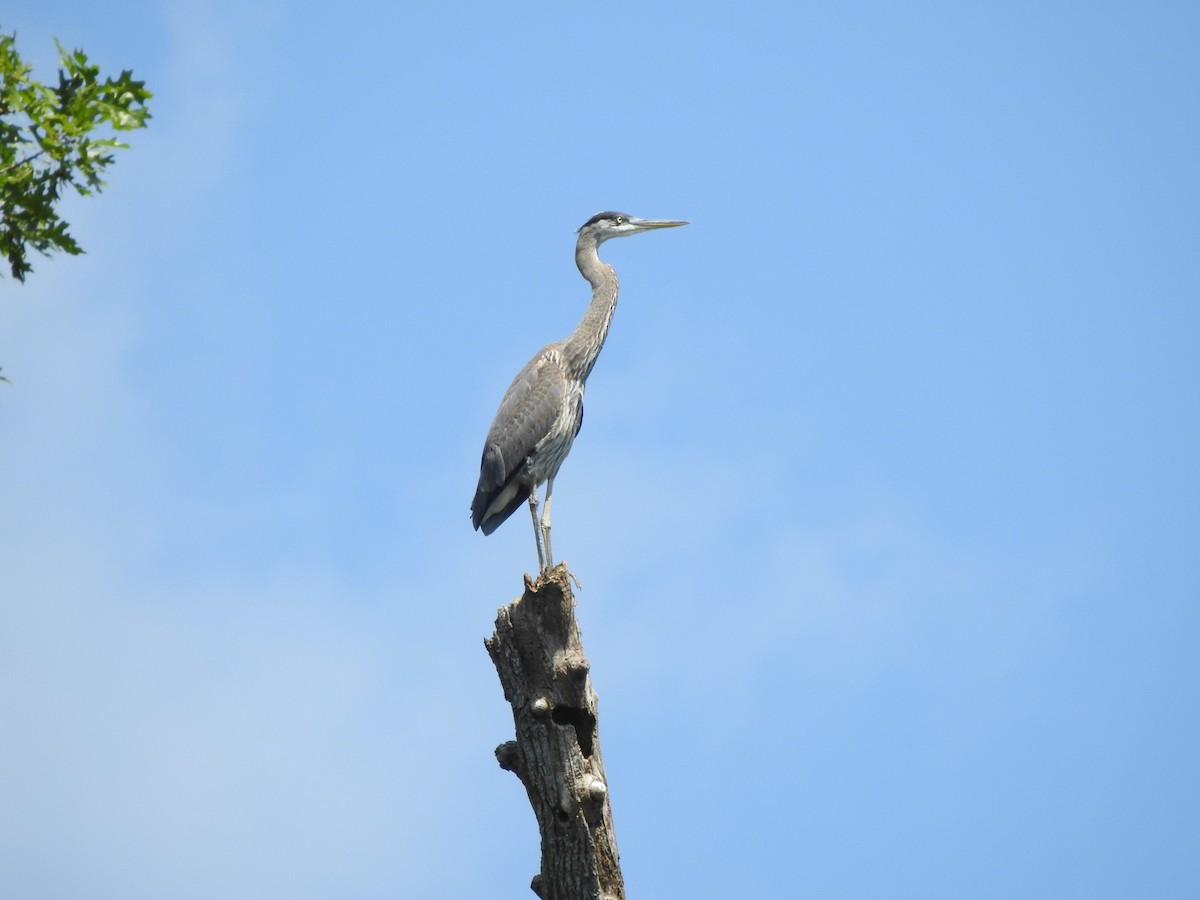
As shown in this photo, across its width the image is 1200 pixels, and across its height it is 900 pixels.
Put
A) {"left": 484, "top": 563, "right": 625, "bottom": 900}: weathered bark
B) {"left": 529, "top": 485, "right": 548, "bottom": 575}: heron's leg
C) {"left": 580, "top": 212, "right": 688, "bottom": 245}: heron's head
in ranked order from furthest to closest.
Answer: {"left": 580, "top": 212, "right": 688, "bottom": 245}: heron's head
{"left": 529, "top": 485, "right": 548, "bottom": 575}: heron's leg
{"left": 484, "top": 563, "right": 625, "bottom": 900}: weathered bark

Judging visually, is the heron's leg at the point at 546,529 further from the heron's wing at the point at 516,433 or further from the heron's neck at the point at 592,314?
the heron's neck at the point at 592,314

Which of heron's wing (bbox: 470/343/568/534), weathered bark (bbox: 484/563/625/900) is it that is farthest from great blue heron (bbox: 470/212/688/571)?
weathered bark (bbox: 484/563/625/900)

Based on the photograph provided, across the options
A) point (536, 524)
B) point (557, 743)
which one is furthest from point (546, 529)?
point (557, 743)

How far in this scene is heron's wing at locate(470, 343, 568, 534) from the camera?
9.88 metres

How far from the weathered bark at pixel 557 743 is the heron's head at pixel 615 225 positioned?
4950 mm

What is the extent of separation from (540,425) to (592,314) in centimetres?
128

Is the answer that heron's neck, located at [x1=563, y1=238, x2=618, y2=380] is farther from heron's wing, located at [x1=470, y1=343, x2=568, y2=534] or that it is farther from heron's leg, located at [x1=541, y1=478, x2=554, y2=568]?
heron's leg, located at [x1=541, y1=478, x2=554, y2=568]

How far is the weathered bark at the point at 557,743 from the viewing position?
6691 millimetres

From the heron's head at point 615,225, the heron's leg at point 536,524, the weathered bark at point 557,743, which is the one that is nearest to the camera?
the weathered bark at point 557,743

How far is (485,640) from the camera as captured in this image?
23.2ft

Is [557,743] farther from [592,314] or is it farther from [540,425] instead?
[592,314]

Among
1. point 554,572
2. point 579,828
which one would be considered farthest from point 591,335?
point 579,828

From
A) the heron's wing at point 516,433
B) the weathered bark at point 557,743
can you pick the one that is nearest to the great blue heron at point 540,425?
the heron's wing at point 516,433

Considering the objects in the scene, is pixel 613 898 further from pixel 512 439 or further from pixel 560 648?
pixel 512 439
